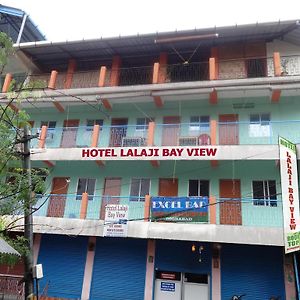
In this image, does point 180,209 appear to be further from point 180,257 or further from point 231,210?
point 180,257

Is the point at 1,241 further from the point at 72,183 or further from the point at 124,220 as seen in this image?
the point at 72,183

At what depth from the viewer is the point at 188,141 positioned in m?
15.8

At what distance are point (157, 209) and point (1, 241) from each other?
7.17m

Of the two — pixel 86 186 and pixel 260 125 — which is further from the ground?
pixel 260 125

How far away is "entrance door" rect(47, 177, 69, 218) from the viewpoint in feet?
51.1

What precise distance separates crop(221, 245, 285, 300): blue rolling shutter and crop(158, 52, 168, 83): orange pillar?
8.35m

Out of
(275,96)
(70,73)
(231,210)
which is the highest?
(70,73)

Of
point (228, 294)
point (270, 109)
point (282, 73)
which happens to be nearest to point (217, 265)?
point (228, 294)

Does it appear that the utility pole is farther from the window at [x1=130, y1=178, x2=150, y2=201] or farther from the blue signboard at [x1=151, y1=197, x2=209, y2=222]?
the window at [x1=130, y1=178, x2=150, y2=201]

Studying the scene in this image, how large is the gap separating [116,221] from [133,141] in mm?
4111

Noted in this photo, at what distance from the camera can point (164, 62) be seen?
56.8 feet

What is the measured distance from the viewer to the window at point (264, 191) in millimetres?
14273

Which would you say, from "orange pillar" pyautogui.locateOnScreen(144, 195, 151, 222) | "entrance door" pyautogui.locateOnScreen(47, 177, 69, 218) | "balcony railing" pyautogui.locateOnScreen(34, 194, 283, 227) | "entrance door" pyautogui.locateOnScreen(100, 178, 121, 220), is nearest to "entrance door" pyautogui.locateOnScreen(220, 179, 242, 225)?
"balcony railing" pyautogui.locateOnScreen(34, 194, 283, 227)

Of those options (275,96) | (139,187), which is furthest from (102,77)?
(275,96)
